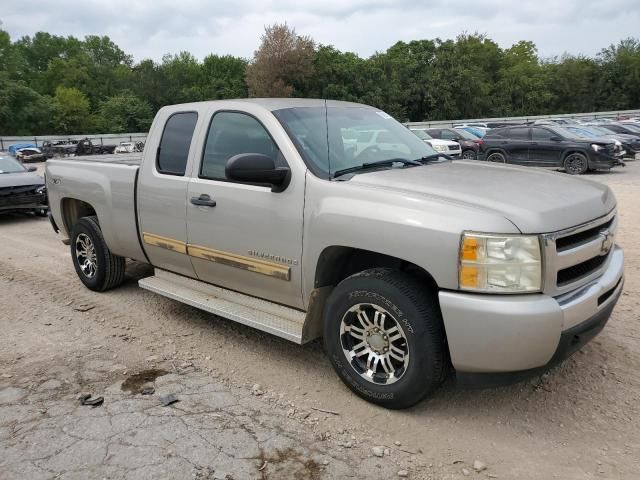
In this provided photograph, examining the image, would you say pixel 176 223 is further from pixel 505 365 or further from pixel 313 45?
pixel 313 45

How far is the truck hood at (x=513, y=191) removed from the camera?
9.81 feet

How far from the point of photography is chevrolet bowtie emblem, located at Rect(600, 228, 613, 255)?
339cm

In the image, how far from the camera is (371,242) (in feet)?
10.7

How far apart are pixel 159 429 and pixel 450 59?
67457 mm

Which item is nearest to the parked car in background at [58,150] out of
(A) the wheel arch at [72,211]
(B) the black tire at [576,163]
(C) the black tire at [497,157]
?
(C) the black tire at [497,157]

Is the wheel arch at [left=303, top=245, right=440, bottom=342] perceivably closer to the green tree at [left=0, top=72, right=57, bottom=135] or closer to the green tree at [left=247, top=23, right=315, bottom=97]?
the green tree at [left=247, top=23, right=315, bottom=97]

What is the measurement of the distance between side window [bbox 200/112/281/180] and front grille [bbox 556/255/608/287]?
2050mm

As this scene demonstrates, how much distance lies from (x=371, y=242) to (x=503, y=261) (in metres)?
0.76

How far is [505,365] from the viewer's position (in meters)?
2.96

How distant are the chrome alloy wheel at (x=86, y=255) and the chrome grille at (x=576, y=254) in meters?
4.50

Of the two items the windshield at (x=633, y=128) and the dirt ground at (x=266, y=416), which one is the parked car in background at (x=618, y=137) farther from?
the dirt ground at (x=266, y=416)

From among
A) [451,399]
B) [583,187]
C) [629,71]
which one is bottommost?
[451,399]

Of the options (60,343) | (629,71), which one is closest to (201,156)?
(60,343)

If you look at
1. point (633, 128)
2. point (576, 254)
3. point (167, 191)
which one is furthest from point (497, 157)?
point (576, 254)
